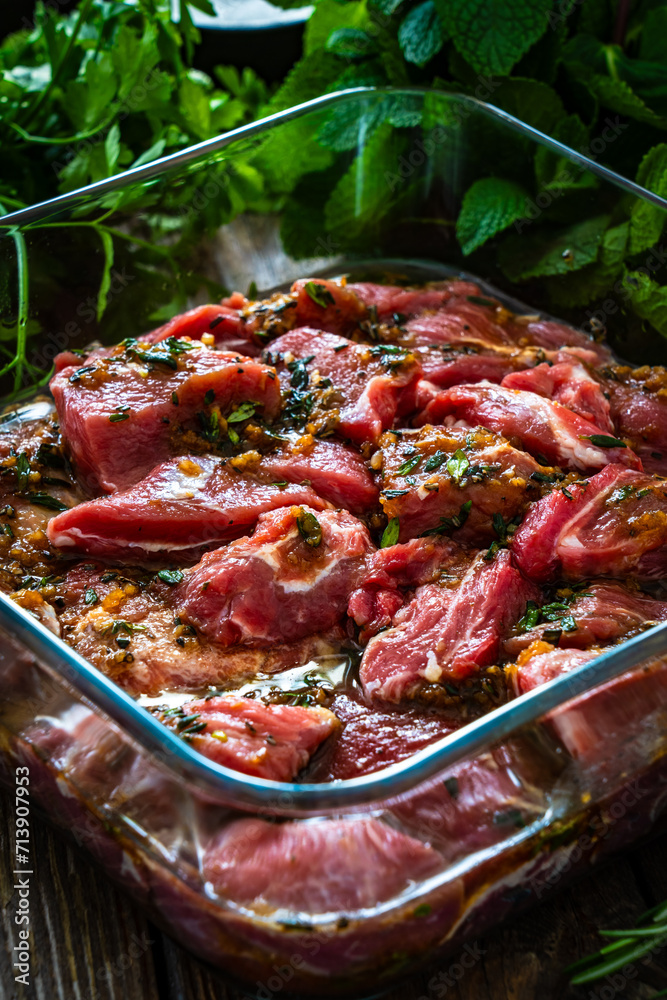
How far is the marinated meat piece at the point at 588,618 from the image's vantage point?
2158 mm

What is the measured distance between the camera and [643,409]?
2.81 m

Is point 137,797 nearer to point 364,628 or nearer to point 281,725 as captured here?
point 281,725

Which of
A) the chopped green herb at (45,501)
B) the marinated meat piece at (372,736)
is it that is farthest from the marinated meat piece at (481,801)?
the chopped green herb at (45,501)

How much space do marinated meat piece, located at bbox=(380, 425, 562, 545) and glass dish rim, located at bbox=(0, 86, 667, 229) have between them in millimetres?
1038

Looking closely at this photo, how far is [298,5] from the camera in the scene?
3854 mm

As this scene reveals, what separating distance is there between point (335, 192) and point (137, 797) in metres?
2.38

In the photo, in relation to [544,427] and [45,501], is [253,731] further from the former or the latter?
[544,427]

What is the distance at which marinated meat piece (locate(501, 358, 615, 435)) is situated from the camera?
8.99 ft

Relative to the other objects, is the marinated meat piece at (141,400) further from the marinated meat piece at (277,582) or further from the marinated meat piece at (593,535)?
the marinated meat piece at (593,535)

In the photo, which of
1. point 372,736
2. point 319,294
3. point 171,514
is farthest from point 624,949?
point 319,294

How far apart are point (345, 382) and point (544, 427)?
0.58m

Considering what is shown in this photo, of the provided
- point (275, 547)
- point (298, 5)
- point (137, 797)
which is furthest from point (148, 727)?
point (298, 5)

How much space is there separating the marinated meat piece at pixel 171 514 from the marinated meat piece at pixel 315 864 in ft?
2.89

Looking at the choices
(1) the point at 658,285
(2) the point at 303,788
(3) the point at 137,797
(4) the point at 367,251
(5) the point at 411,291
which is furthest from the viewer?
(4) the point at 367,251
